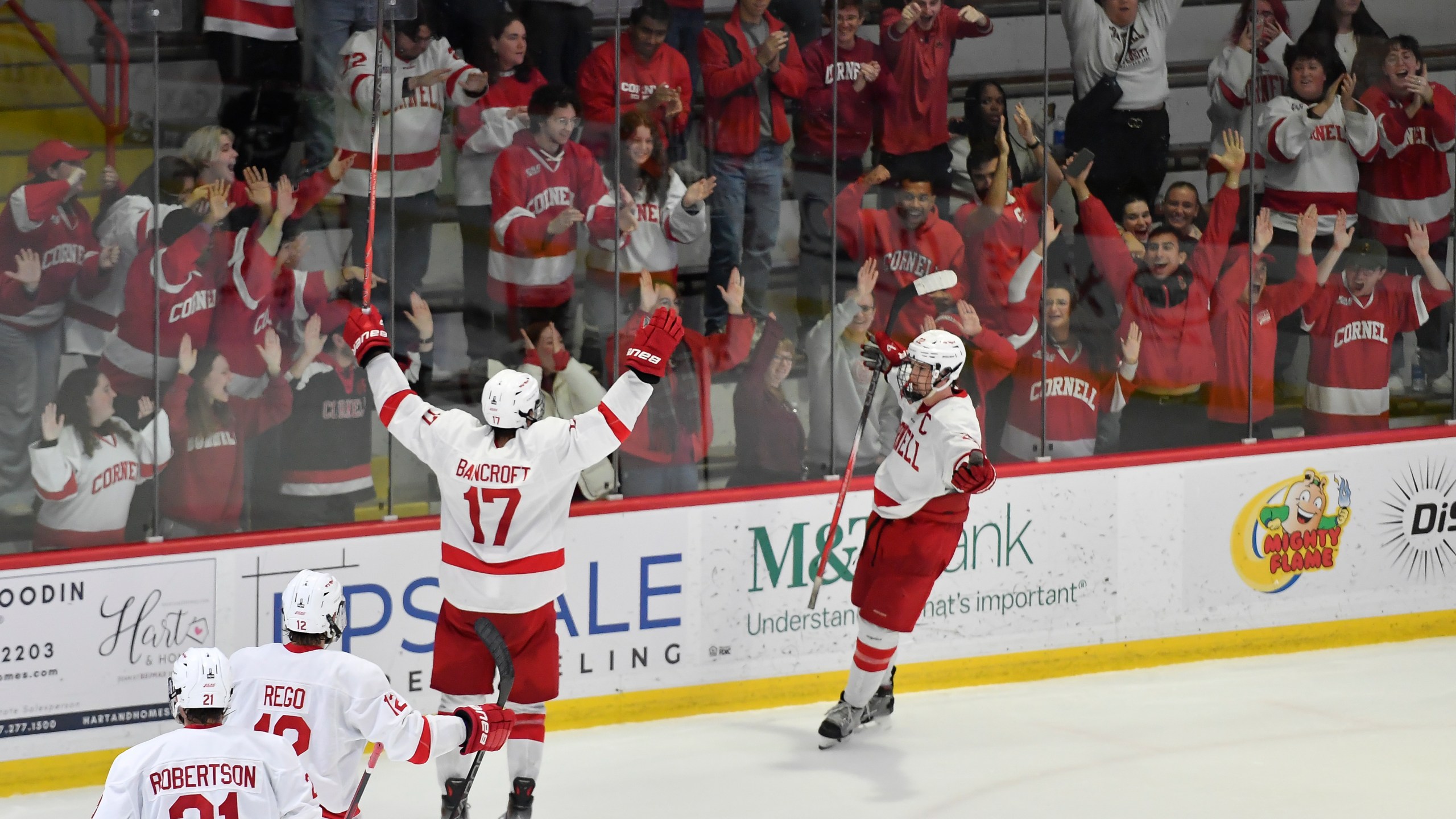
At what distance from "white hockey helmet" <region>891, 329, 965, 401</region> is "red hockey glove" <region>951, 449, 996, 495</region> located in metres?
0.26

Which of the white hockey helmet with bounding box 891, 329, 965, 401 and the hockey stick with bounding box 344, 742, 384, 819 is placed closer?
the hockey stick with bounding box 344, 742, 384, 819

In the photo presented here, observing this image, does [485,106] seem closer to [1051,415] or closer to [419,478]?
[419,478]

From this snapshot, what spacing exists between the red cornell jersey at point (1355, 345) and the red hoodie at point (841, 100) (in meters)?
2.01

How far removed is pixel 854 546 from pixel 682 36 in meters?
1.79

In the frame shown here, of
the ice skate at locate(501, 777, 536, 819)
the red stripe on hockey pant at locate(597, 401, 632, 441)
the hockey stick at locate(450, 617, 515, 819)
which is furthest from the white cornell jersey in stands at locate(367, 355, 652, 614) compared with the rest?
the ice skate at locate(501, 777, 536, 819)

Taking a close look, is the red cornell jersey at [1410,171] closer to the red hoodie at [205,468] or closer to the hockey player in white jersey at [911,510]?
the hockey player in white jersey at [911,510]

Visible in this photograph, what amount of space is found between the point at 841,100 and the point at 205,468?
8.15ft

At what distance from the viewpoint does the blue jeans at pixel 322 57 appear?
5348mm

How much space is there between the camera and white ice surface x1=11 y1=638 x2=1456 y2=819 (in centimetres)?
489

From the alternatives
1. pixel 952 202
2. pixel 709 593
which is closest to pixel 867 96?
pixel 952 202

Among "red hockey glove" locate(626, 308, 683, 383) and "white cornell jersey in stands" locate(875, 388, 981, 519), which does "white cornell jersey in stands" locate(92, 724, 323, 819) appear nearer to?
"red hockey glove" locate(626, 308, 683, 383)

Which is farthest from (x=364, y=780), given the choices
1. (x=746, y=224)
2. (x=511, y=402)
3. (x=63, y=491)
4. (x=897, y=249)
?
(x=897, y=249)

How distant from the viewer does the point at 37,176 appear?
16.3 ft

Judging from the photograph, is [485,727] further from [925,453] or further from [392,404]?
[925,453]
